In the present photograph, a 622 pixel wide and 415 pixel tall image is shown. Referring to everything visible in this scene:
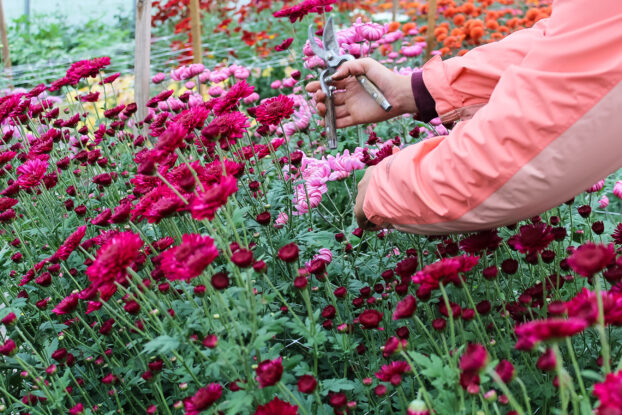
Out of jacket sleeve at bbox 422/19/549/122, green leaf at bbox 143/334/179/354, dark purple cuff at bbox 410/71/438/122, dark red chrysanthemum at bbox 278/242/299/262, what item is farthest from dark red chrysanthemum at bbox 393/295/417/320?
dark purple cuff at bbox 410/71/438/122

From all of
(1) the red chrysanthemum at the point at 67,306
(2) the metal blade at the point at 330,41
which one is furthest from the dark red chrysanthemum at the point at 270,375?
(2) the metal blade at the point at 330,41

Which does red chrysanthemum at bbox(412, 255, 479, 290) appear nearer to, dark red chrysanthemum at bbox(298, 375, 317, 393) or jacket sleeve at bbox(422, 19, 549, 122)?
dark red chrysanthemum at bbox(298, 375, 317, 393)

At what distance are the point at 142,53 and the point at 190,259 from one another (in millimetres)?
2690

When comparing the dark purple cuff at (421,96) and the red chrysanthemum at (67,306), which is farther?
the dark purple cuff at (421,96)

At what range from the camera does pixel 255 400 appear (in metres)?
1.38

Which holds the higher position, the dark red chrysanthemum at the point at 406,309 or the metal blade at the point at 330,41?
the metal blade at the point at 330,41

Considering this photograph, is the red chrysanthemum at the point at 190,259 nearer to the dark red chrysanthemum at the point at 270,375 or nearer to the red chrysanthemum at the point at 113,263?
the red chrysanthemum at the point at 113,263

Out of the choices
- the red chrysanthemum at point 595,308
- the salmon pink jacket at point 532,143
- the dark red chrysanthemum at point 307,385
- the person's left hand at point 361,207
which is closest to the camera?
the red chrysanthemum at point 595,308

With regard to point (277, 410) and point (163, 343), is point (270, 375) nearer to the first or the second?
point (277, 410)

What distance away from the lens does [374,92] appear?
2000 mm

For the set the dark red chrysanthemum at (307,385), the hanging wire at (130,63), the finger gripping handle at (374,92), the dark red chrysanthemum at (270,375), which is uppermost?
the finger gripping handle at (374,92)

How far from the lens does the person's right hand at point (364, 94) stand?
199 centimetres

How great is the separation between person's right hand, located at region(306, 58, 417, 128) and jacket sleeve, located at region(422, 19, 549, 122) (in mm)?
151

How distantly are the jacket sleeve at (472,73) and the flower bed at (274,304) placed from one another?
0.40 m
